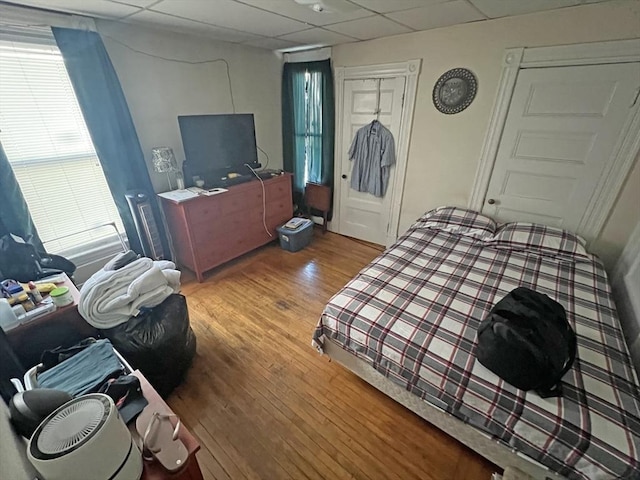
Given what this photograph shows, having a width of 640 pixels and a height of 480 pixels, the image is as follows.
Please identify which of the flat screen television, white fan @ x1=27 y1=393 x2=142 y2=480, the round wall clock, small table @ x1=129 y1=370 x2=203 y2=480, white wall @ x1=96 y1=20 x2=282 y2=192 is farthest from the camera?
the flat screen television

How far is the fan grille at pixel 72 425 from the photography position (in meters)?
0.69

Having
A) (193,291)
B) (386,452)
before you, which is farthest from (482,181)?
(193,291)

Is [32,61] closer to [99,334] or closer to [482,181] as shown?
[99,334]

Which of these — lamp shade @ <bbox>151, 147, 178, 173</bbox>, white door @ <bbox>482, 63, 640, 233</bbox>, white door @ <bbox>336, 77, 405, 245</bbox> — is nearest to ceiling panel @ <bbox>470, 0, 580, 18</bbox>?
white door @ <bbox>482, 63, 640, 233</bbox>

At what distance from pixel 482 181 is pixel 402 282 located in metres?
1.54

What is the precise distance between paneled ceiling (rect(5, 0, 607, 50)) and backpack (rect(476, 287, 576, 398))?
6.49ft

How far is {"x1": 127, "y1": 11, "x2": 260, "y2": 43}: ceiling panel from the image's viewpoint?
6.77 ft

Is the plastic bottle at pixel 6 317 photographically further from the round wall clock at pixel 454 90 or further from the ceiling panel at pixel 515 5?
the round wall clock at pixel 454 90

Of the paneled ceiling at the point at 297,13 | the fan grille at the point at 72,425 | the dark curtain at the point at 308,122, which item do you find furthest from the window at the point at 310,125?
the fan grille at the point at 72,425

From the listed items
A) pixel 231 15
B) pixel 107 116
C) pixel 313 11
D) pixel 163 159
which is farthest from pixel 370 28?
pixel 107 116

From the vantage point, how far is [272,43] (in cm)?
297

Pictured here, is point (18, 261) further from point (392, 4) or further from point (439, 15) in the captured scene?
point (439, 15)

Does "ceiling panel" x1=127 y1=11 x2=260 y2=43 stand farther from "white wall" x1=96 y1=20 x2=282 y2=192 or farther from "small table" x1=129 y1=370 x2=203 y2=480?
"small table" x1=129 y1=370 x2=203 y2=480

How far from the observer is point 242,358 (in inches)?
76.5
